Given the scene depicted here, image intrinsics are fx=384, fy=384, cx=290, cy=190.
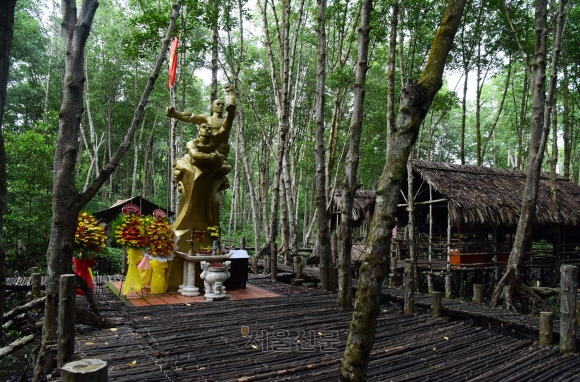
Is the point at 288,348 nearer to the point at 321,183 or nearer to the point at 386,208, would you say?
the point at 386,208

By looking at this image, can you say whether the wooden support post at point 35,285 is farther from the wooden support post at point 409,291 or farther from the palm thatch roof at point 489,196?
the palm thatch roof at point 489,196

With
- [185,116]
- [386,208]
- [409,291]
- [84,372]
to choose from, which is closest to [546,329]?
[409,291]

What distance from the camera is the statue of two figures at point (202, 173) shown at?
6.55m

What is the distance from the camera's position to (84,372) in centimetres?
167

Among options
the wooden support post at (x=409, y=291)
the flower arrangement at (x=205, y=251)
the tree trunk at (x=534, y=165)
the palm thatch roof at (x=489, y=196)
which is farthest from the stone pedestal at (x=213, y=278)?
the palm thatch roof at (x=489, y=196)

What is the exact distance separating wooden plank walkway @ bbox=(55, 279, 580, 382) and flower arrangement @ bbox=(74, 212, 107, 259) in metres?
0.85

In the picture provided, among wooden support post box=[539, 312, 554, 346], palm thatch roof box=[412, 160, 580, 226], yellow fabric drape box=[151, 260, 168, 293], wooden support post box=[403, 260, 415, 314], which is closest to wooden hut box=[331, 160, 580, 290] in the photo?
palm thatch roof box=[412, 160, 580, 226]

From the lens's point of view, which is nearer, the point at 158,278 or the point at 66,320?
the point at 66,320

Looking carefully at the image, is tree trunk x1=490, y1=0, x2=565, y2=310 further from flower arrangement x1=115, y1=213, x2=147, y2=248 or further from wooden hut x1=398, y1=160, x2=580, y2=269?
flower arrangement x1=115, y1=213, x2=147, y2=248

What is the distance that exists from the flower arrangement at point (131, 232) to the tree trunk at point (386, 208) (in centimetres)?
414

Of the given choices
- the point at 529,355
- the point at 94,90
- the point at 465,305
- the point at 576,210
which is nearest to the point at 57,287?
the point at 529,355

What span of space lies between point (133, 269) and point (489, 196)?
383 inches

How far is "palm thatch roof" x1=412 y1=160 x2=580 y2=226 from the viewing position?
10273 millimetres

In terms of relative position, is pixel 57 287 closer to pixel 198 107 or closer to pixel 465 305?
pixel 465 305
